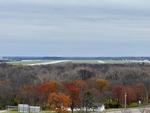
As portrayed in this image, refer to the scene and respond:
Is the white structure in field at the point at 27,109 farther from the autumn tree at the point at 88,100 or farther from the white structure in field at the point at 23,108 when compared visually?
the autumn tree at the point at 88,100

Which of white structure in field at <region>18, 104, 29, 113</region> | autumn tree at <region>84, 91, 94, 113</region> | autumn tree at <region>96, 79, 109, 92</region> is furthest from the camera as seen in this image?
autumn tree at <region>96, 79, 109, 92</region>

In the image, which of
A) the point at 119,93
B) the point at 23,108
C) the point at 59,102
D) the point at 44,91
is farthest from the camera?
the point at 119,93

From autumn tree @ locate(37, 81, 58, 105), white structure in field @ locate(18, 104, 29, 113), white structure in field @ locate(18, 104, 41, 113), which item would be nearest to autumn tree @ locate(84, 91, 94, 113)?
white structure in field @ locate(18, 104, 41, 113)

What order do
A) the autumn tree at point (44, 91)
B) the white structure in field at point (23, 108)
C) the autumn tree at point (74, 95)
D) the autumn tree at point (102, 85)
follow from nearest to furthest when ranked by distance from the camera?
the white structure in field at point (23, 108)
the autumn tree at point (74, 95)
the autumn tree at point (44, 91)
the autumn tree at point (102, 85)

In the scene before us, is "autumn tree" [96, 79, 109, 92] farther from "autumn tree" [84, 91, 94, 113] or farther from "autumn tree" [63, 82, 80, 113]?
"autumn tree" [84, 91, 94, 113]

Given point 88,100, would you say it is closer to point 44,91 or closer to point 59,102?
point 59,102

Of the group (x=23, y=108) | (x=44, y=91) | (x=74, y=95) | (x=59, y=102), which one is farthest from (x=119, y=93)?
(x=23, y=108)

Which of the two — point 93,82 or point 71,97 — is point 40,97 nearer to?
point 71,97

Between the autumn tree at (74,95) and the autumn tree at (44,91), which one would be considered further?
the autumn tree at (44,91)

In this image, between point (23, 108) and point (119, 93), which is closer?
point (23, 108)

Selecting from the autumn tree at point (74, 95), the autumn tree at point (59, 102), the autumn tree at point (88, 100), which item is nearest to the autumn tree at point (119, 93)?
the autumn tree at point (74, 95)

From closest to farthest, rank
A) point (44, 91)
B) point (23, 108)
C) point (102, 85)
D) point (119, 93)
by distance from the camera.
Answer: point (23, 108) → point (44, 91) → point (119, 93) → point (102, 85)
